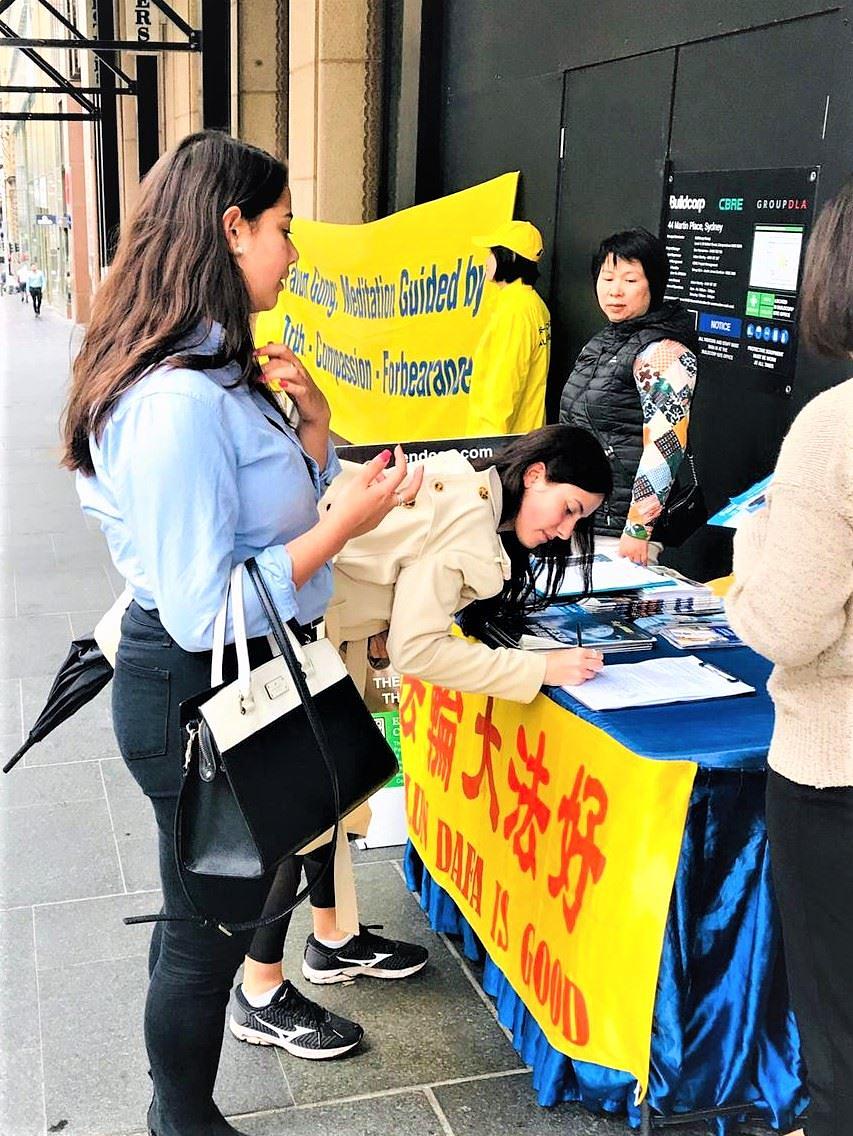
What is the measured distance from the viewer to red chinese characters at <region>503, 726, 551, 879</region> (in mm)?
2279

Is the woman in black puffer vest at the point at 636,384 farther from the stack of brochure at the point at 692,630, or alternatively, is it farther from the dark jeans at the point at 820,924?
the dark jeans at the point at 820,924

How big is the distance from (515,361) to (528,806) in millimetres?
2620

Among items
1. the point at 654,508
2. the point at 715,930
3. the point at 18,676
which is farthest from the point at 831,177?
the point at 18,676

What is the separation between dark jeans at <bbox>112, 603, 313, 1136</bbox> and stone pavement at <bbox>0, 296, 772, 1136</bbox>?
0.29 metres

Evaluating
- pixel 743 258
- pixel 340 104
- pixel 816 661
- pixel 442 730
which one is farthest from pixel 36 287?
pixel 816 661

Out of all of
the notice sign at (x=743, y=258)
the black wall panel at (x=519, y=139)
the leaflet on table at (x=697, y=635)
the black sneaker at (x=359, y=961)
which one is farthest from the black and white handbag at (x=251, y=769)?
the black wall panel at (x=519, y=139)

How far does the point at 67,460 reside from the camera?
1.81 metres

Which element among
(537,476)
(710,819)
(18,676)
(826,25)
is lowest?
(18,676)

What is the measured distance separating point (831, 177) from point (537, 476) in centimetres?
164

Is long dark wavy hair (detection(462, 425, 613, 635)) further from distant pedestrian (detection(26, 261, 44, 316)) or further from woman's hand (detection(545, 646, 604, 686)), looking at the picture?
distant pedestrian (detection(26, 261, 44, 316))

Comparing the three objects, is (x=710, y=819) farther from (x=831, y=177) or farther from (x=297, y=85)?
(x=297, y=85)

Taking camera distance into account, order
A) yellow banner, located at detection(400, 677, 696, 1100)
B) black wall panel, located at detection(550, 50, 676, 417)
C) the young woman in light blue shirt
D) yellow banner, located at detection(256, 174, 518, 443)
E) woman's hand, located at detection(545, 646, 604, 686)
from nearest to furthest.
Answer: the young woman in light blue shirt → yellow banner, located at detection(400, 677, 696, 1100) → woman's hand, located at detection(545, 646, 604, 686) → black wall panel, located at detection(550, 50, 676, 417) → yellow banner, located at detection(256, 174, 518, 443)

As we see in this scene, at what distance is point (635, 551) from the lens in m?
3.05

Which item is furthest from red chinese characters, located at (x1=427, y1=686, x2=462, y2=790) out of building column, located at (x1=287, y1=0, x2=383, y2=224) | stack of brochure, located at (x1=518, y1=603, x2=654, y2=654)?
building column, located at (x1=287, y1=0, x2=383, y2=224)
